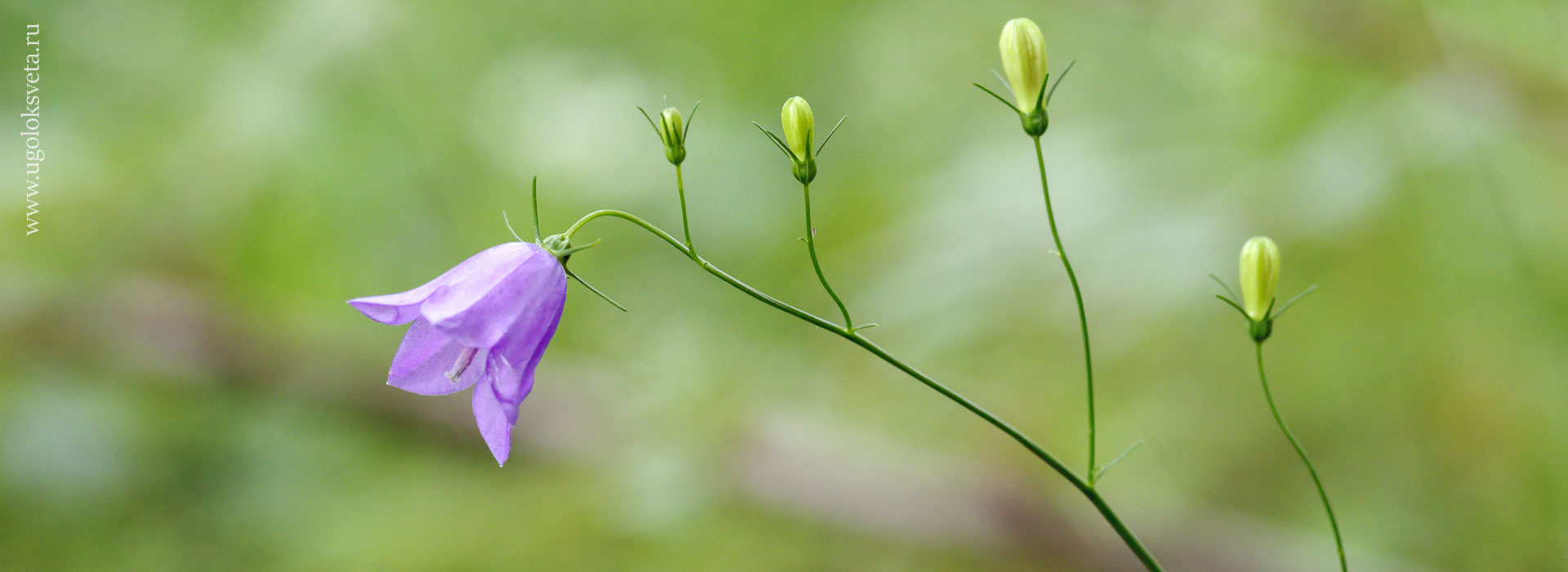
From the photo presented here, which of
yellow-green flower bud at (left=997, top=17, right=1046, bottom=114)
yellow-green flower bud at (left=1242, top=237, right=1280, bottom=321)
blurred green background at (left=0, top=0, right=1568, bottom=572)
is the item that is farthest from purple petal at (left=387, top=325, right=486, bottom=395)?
blurred green background at (left=0, top=0, right=1568, bottom=572)

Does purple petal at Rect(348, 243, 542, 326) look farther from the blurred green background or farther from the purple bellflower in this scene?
the blurred green background

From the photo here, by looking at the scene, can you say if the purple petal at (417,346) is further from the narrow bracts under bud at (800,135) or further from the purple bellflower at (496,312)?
the narrow bracts under bud at (800,135)

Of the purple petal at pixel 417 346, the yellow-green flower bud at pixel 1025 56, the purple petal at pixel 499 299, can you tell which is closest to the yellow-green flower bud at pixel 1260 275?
the yellow-green flower bud at pixel 1025 56

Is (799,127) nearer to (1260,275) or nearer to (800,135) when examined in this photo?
(800,135)

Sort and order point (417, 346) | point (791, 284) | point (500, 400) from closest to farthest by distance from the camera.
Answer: point (500, 400) → point (417, 346) → point (791, 284)

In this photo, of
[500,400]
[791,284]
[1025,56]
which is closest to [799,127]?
[1025,56]

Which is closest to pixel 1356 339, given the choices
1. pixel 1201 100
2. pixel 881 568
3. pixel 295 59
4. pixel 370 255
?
pixel 1201 100
